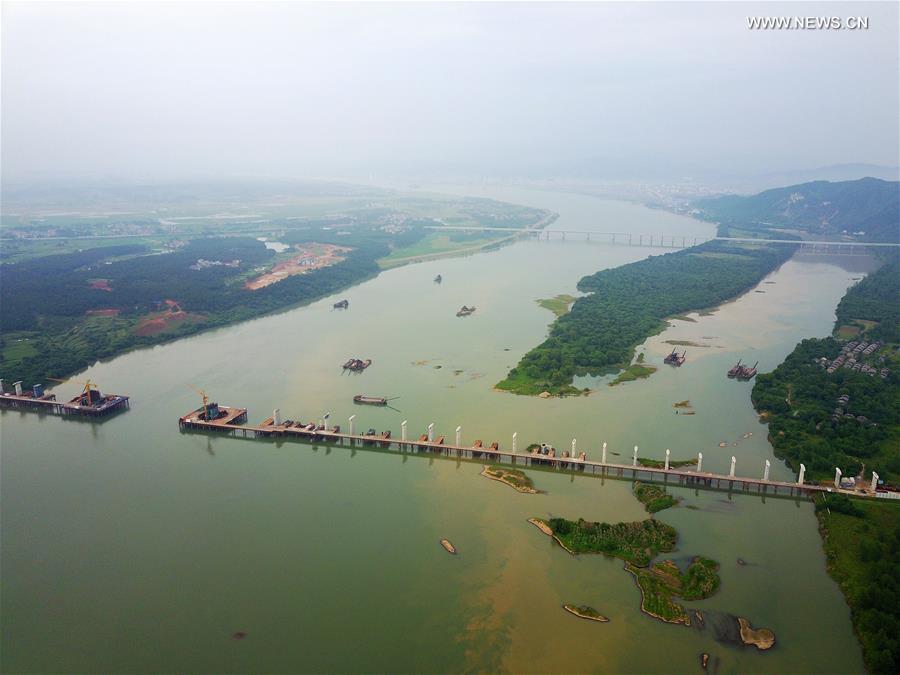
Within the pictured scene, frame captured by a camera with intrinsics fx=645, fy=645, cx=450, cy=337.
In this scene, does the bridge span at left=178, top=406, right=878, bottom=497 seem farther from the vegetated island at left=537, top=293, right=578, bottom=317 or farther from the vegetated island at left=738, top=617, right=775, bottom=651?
the vegetated island at left=537, top=293, right=578, bottom=317

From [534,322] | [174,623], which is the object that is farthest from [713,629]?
[534,322]

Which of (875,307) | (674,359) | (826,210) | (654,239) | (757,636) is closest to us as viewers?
(757,636)

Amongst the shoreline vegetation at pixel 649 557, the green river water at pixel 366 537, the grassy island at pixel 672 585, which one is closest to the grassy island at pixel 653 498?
the green river water at pixel 366 537

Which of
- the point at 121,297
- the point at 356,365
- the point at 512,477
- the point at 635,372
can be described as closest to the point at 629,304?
the point at 635,372

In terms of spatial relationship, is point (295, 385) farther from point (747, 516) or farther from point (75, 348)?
point (747, 516)

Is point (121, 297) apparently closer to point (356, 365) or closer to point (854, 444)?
point (356, 365)

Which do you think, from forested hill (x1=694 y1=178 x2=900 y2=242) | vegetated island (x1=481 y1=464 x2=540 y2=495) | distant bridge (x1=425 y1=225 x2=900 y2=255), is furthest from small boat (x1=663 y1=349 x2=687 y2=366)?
forested hill (x1=694 y1=178 x2=900 y2=242)
